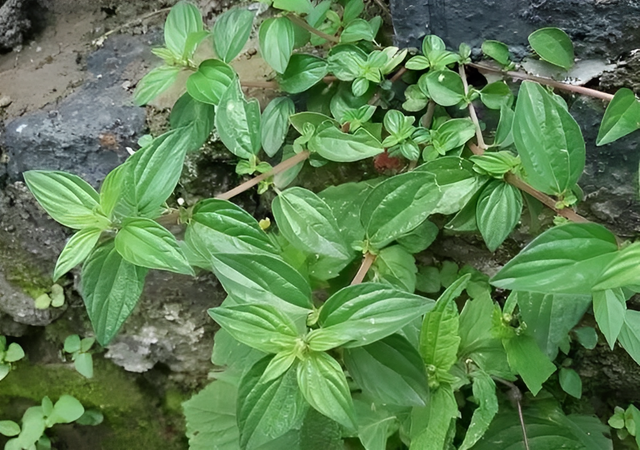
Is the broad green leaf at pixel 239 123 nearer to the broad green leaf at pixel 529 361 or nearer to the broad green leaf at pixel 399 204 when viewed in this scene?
the broad green leaf at pixel 399 204

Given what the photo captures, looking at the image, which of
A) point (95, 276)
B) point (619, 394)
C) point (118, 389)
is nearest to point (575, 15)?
point (619, 394)

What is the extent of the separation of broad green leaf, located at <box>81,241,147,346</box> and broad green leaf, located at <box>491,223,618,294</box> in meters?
0.50

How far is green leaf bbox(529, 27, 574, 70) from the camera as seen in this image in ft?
2.91

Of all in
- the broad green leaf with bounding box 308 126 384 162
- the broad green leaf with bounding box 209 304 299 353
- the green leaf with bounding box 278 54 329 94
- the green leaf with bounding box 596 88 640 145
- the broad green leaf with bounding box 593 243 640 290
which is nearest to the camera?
the broad green leaf with bounding box 593 243 640 290

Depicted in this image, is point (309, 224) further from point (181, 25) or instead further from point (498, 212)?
point (181, 25)

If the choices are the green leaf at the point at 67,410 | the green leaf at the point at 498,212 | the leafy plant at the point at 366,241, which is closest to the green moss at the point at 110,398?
the green leaf at the point at 67,410

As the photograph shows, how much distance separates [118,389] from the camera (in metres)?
1.40

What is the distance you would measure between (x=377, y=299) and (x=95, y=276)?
0.42 metres

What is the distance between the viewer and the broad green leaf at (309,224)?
0.83m

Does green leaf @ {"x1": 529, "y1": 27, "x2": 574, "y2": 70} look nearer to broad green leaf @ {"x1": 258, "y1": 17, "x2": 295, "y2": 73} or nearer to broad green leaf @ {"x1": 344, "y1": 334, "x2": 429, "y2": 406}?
broad green leaf @ {"x1": 258, "y1": 17, "x2": 295, "y2": 73}

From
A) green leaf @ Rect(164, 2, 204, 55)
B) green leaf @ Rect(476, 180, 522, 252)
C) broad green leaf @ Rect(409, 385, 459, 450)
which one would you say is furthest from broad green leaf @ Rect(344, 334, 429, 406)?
green leaf @ Rect(164, 2, 204, 55)

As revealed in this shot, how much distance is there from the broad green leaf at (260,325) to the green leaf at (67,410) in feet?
2.93

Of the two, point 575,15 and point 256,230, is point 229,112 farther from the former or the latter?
point 575,15

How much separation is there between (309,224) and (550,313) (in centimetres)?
38
